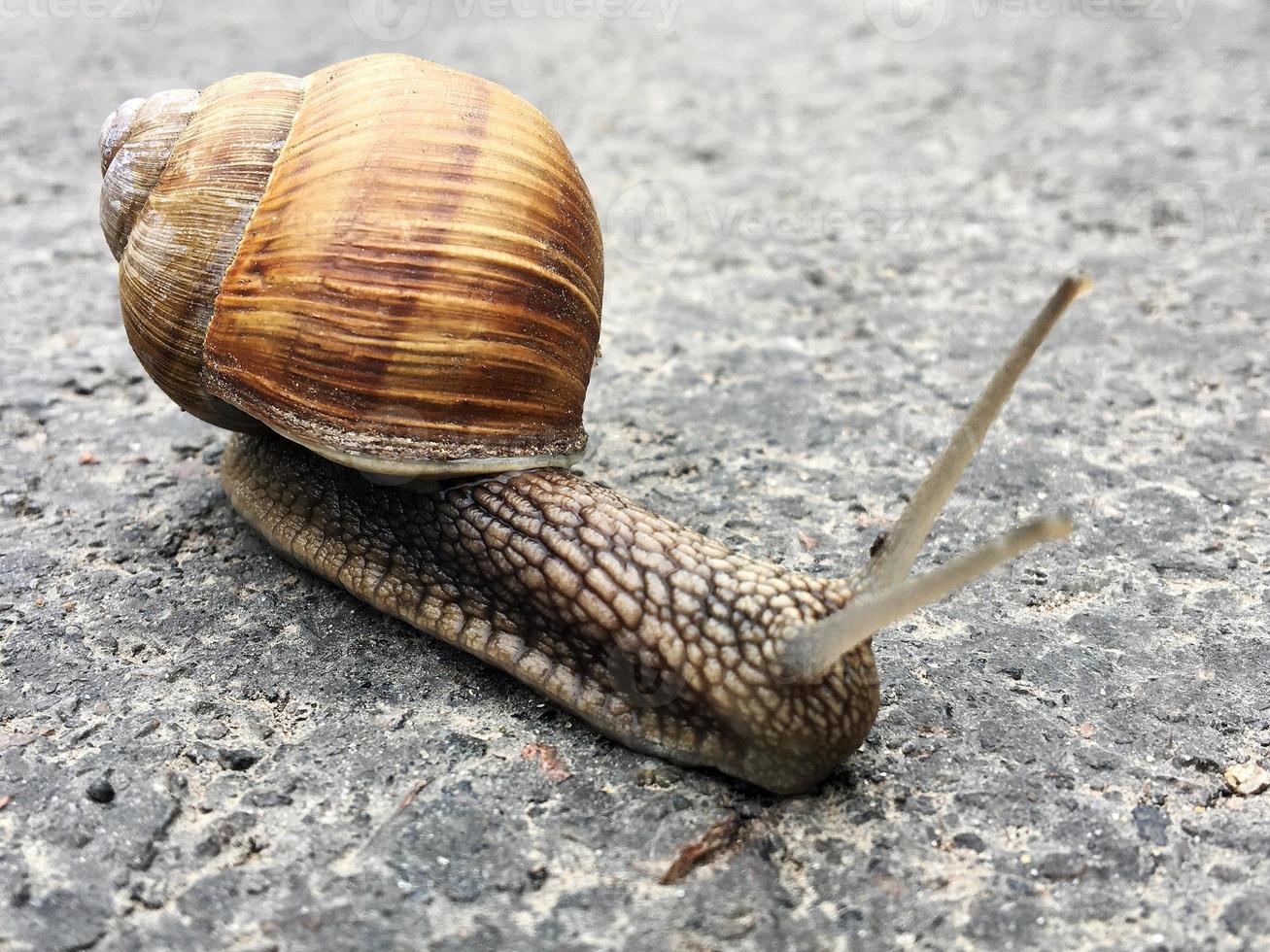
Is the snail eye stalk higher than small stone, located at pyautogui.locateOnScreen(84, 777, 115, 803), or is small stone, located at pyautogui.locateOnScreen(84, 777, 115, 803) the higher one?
the snail eye stalk

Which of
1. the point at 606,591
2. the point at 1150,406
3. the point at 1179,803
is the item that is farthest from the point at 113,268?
the point at 1179,803

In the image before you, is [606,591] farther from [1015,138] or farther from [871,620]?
[1015,138]

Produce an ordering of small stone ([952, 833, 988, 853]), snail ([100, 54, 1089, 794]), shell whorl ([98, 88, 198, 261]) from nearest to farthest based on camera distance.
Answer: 1. small stone ([952, 833, 988, 853])
2. snail ([100, 54, 1089, 794])
3. shell whorl ([98, 88, 198, 261])

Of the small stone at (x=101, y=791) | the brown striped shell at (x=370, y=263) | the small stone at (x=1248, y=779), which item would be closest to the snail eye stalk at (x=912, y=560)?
the small stone at (x=1248, y=779)

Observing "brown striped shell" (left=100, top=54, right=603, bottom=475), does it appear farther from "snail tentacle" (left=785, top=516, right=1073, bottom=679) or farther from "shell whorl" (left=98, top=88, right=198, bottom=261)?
"snail tentacle" (left=785, top=516, right=1073, bottom=679)

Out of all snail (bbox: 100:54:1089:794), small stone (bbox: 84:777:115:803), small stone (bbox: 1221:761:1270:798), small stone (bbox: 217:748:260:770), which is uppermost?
snail (bbox: 100:54:1089:794)

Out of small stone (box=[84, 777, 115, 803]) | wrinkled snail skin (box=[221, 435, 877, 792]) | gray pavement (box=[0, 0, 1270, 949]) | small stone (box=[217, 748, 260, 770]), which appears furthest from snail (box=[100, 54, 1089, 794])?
small stone (box=[84, 777, 115, 803])

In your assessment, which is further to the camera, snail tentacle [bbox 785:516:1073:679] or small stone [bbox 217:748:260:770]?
small stone [bbox 217:748:260:770]

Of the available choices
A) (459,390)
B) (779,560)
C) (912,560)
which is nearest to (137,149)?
(459,390)
